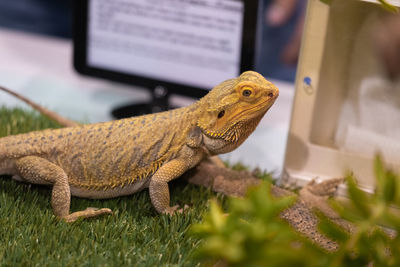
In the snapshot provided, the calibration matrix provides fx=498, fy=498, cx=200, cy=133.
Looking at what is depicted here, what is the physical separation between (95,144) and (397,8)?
2.84 ft

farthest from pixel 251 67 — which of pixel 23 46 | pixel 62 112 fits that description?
pixel 23 46

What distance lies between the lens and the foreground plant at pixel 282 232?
0.61 m

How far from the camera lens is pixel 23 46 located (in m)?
2.71

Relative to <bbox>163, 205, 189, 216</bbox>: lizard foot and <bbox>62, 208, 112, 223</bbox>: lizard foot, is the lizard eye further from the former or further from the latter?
<bbox>62, 208, 112, 223</bbox>: lizard foot

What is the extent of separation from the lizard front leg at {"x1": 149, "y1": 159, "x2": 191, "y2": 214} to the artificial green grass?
0.10 feet

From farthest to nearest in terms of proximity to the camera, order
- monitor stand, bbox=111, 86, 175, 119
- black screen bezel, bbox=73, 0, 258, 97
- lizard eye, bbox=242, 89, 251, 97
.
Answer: monitor stand, bbox=111, 86, 175, 119, black screen bezel, bbox=73, 0, 258, 97, lizard eye, bbox=242, 89, 251, 97

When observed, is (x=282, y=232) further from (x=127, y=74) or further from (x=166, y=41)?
(x=127, y=74)

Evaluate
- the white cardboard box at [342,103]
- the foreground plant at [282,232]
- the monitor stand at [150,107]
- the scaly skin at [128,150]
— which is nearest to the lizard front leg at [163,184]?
the scaly skin at [128,150]

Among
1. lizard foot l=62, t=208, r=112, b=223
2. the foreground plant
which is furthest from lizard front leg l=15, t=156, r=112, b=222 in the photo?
the foreground plant

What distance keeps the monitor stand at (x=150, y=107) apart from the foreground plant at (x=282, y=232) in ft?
4.31

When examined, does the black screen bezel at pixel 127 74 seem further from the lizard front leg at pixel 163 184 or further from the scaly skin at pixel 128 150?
the lizard front leg at pixel 163 184

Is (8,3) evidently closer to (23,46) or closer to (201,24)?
(23,46)

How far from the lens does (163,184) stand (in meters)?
1.26

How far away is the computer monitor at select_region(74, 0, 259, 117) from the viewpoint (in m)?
1.77
